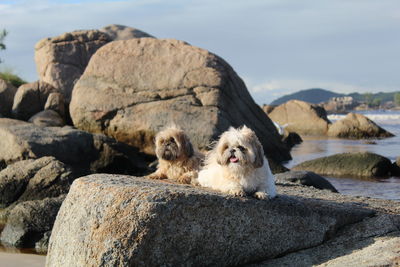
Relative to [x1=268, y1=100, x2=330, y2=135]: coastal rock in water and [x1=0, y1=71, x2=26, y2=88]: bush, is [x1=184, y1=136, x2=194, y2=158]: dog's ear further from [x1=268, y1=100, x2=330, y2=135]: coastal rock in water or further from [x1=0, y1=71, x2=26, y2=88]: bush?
[x1=268, y1=100, x2=330, y2=135]: coastal rock in water

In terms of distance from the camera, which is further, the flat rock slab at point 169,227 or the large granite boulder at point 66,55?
the large granite boulder at point 66,55

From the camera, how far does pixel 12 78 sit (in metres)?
28.6

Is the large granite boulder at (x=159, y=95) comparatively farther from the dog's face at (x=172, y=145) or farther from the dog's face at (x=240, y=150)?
the dog's face at (x=240, y=150)

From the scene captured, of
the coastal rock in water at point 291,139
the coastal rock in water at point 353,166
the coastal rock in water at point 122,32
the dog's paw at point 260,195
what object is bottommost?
the coastal rock in water at point 291,139

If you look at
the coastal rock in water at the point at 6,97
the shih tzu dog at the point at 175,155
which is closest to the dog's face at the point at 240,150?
the shih tzu dog at the point at 175,155

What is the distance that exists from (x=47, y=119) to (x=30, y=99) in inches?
89.8

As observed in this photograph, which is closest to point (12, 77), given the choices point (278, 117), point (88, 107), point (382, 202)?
point (88, 107)

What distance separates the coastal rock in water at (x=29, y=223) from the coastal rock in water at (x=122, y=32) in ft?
87.2

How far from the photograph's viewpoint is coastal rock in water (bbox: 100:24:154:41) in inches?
1449

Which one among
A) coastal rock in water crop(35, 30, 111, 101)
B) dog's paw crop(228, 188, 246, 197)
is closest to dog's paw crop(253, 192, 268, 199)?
dog's paw crop(228, 188, 246, 197)

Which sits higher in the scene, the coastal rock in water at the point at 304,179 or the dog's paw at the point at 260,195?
the dog's paw at the point at 260,195

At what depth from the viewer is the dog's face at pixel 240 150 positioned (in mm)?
6852

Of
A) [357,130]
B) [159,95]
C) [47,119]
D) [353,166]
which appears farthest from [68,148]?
[357,130]

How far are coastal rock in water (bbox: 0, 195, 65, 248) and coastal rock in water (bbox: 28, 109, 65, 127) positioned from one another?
9206mm
